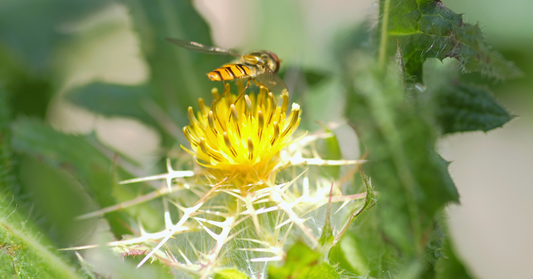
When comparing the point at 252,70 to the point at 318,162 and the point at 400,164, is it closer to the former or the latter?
the point at 318,162

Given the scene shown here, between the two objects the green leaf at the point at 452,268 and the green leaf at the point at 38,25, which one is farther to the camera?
the green leaf at the point at 38,25

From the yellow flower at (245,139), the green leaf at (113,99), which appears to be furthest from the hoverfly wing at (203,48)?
the green leaf at (113,99)

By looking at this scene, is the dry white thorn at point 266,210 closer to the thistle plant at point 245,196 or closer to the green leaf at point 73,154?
the thistle plant at point 245,196

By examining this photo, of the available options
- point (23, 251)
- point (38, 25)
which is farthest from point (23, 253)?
point (38, 25)

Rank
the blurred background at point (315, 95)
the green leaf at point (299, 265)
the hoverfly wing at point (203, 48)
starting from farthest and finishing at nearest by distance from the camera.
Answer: the blurred background at point (315, 95), the hoverfly wing at point (203, 48), the green leaf at point (299, 265)

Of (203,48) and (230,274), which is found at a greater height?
(203,48)

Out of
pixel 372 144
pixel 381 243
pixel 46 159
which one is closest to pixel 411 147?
pixel 372 144

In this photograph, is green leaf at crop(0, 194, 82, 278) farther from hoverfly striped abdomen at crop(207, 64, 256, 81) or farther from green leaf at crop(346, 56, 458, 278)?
green leaf at crop(346, 56, 458, 278)
